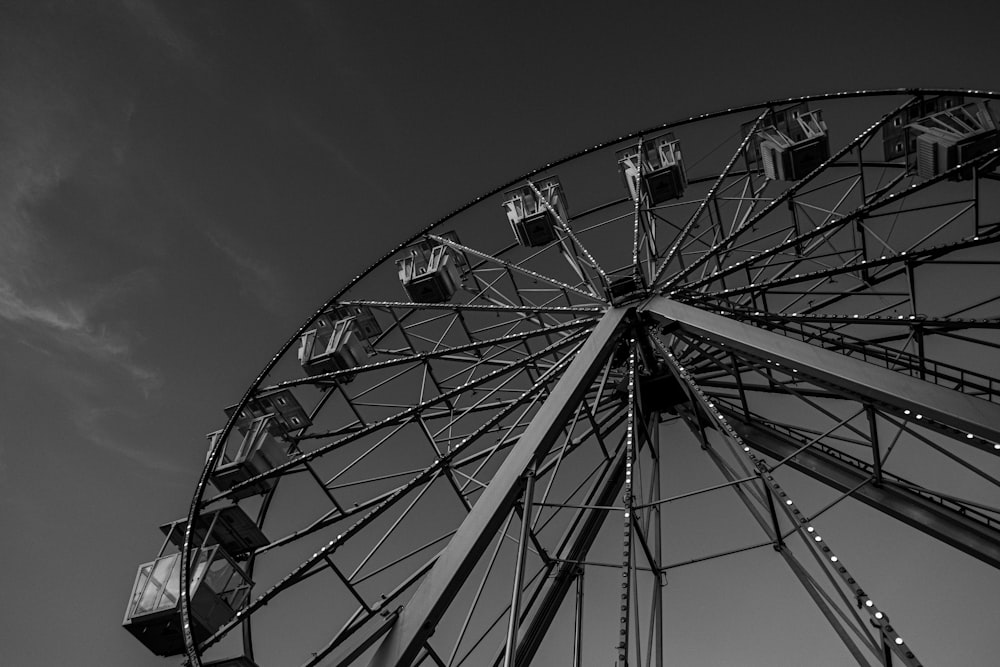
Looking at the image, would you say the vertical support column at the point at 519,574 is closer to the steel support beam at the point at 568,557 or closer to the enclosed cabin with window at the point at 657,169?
the steel support beam at the point at 568,557

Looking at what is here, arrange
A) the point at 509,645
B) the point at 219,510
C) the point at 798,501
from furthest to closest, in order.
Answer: the point at 798,501 → the point at 219,510 → the point at 509,645

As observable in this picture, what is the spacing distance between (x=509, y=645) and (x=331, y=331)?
439 inches

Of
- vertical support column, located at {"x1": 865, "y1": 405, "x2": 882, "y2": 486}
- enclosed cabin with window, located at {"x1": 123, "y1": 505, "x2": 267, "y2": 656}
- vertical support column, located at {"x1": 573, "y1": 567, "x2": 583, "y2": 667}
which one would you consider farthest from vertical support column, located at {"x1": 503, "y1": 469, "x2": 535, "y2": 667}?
enclosed cabin with window, located at {"x1": 123, "y1": 505, "x2": 267, "y2": 656}

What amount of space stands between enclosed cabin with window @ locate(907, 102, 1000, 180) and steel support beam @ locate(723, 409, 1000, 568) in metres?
4.02

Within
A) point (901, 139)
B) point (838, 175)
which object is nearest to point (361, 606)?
point (901, 139)

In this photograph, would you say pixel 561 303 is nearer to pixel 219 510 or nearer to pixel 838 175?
pixel 838 175

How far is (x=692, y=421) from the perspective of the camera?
1248 cm

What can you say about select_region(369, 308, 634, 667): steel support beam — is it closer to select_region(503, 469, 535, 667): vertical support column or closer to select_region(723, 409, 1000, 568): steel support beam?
select_region(503, 469, 535, 667): vertical support column

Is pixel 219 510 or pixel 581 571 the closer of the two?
pixel 581 571

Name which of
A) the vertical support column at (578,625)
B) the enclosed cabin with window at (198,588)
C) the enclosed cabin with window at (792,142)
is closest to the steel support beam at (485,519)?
the vertical support column at (578,625)

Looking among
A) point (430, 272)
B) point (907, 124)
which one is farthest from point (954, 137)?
point (430, 272)

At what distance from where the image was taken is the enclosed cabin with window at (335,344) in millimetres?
15648

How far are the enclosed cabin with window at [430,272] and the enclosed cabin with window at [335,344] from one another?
127cm

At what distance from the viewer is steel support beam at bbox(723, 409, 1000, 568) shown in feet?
28.0
